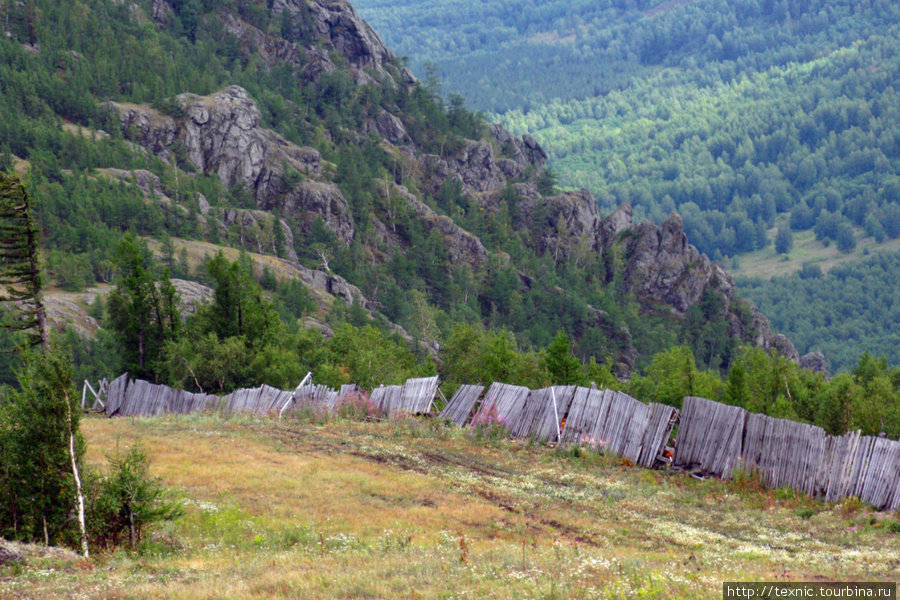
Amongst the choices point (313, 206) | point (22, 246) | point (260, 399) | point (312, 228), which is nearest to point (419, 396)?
point (260, 399)

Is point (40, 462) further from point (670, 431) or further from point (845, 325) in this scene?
point (845, 325)

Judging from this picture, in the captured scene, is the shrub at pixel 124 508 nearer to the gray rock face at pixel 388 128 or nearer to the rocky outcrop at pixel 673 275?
the rocky outcrop at pixel 673 275

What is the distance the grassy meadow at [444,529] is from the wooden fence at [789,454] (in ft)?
1.59

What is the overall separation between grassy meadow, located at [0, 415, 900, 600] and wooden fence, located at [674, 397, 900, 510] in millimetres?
484

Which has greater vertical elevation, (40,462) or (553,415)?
(553,415)

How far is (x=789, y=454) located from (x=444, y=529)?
29.5 ft

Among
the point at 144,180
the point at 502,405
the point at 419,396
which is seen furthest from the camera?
the point at 144,180

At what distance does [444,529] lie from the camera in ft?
42.8

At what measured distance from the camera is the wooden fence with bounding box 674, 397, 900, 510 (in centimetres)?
1545

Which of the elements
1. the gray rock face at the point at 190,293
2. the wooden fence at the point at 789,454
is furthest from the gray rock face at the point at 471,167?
the wooden fence at the point at 789,454

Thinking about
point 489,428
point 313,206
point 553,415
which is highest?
point 313,206

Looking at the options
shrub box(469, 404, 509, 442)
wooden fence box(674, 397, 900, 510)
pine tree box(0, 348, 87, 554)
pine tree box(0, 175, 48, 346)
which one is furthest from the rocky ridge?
pine tree box(0, 348, 87, 554)

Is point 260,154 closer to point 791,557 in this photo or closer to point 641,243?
point 641,243

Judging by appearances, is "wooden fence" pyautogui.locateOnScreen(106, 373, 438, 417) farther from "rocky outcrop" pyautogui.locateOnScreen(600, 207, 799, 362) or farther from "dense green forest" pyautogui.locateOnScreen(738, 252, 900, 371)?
"dense green forest" pyautogui.locateOnScreen(738, 252, 900, 371)
